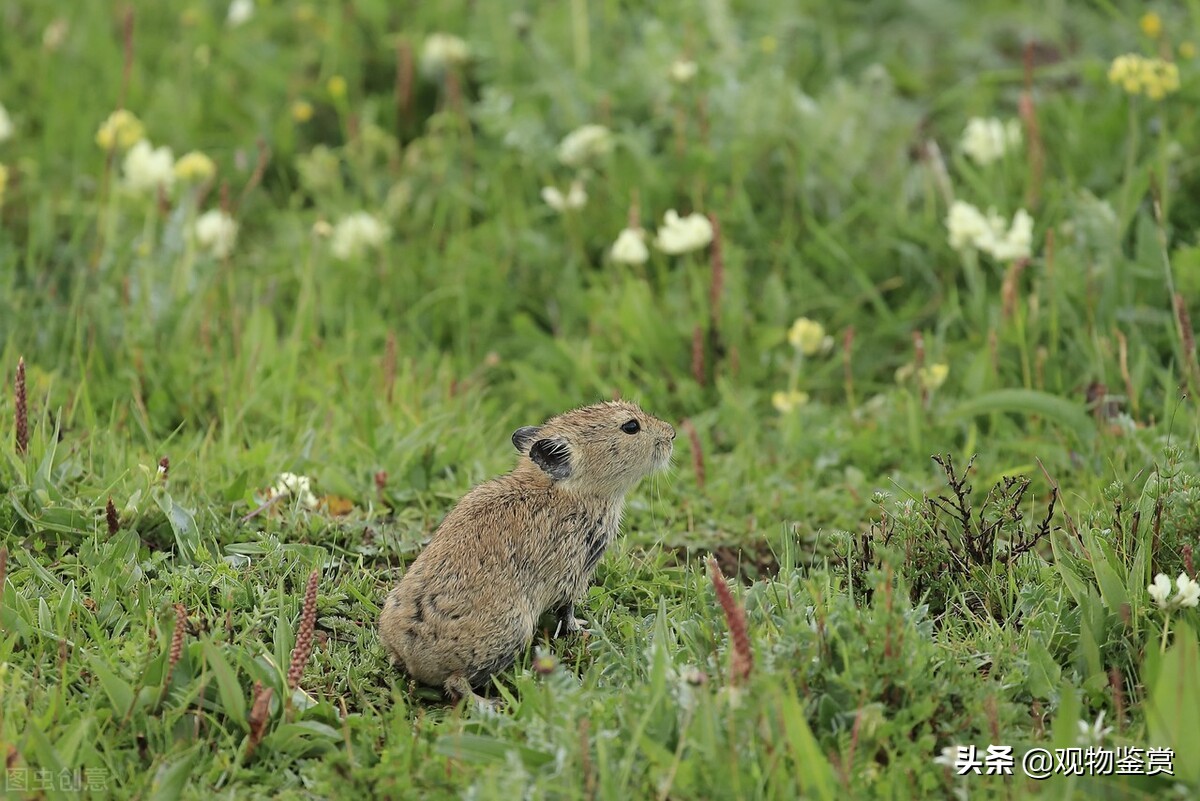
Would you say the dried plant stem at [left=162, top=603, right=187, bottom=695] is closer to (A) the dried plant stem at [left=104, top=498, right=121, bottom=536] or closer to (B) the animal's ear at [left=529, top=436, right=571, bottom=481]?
(A) the dried plant stem at [left=104, top=498, right=121, bottom=536]

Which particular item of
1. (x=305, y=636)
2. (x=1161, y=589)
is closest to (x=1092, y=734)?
(x=1161, y=589)

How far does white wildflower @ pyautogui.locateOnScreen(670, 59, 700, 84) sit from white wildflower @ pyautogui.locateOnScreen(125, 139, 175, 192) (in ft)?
8.97

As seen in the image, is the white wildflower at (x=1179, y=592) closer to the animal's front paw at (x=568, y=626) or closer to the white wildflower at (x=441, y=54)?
the animal's front paw at (x=568, y=626)

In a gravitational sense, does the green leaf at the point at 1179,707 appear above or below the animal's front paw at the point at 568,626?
above

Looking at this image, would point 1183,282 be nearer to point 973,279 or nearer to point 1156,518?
point 973,279

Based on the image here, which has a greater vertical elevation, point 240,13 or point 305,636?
point 240,13

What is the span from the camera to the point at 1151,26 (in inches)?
297

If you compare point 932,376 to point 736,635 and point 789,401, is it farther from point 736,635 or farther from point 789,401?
point 736,635

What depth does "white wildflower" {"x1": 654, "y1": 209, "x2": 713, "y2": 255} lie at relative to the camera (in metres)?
6.75

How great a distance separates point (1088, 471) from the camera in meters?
5.50

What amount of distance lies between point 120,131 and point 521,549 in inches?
161

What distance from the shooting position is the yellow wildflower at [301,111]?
8.12 m

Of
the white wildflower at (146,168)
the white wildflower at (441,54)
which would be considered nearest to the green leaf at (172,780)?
the white wildflower at (146,168)

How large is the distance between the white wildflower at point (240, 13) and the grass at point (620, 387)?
0.08 meters
